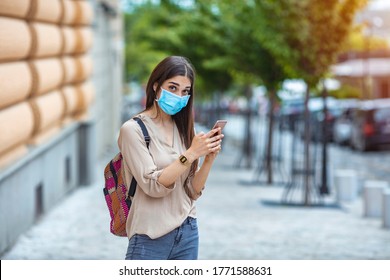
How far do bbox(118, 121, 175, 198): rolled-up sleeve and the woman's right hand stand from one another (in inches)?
7.6

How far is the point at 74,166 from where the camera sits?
16938 mm

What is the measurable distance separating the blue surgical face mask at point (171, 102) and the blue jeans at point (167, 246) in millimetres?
519

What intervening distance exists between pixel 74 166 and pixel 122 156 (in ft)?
39.2

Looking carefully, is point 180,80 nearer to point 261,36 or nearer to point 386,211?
point 386,211

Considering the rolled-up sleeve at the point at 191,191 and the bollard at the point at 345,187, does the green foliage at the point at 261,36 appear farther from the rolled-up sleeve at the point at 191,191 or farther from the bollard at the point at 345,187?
the rolled-up sleeve at the point at 191,191

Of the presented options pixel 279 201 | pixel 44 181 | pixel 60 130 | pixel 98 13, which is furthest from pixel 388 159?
pixel 44 181

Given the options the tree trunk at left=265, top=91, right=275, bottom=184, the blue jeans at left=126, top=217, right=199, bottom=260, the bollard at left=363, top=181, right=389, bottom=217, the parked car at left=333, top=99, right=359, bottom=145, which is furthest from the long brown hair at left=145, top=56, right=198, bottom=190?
the parked car at left=333, top=99, right=359, bottom=145

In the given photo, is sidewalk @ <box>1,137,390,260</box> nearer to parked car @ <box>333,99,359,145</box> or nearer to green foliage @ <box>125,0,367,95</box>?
green foliage @ <box>125,0,367,95</box>

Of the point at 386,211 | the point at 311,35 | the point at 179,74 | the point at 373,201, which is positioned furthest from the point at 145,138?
the point at 311,35

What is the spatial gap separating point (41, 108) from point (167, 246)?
8.36 m

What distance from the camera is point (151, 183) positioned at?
4875mm

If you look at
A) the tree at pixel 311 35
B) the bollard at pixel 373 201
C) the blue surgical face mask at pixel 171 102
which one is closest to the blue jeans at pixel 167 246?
the blue surgical face mask at pixel 171 102

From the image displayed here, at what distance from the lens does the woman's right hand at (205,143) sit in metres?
4.82
